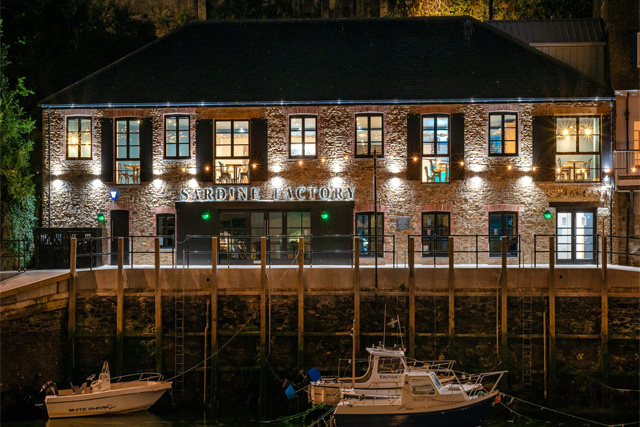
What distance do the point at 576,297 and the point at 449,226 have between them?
6159 millimetres

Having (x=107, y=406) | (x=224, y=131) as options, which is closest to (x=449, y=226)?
(x=224, y=131)

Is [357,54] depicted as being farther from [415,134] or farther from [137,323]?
[137,323]

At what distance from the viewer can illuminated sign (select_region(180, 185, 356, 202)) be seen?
26719 mm

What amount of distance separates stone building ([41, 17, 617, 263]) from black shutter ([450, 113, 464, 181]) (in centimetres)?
5

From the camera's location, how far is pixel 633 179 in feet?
84.5

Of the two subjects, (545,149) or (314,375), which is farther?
(545,149)

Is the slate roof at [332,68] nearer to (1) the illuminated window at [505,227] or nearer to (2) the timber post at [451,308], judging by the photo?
(1) the illuminated window at [505,227]

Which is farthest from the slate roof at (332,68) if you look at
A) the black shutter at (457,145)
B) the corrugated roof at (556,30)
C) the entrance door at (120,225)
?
the entrance door at (120,225)

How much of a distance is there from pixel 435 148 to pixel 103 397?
530 inches

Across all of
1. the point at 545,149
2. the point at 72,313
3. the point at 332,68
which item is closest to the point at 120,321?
the point at 72,313

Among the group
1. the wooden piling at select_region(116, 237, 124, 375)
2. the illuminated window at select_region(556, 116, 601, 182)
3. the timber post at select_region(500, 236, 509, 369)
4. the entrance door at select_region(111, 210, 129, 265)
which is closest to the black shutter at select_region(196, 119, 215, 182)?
the entrance door at select_region(111, 210, 129, 265)

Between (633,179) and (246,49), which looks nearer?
(633,179)

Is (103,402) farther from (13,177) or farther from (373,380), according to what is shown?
(13,177)

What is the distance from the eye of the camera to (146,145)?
89.1ft
